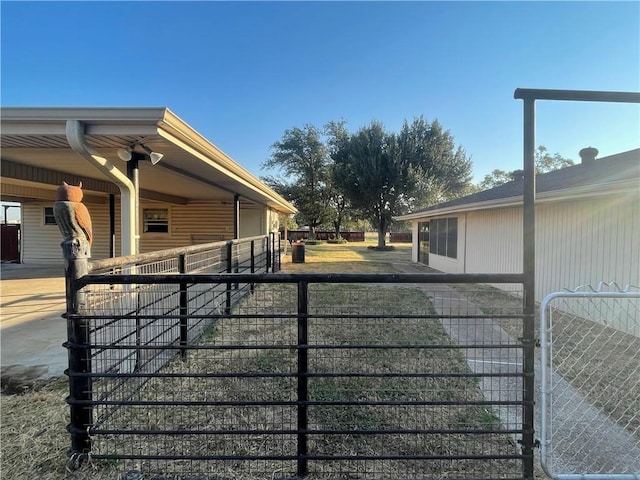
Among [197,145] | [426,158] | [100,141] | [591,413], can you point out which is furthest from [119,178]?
[426,158]

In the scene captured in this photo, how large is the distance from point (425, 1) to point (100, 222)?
1289 centimetres

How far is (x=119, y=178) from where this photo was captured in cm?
A: 451

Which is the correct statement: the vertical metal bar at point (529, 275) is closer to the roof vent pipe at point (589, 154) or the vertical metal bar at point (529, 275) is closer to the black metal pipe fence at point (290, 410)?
the black metal pipe fence at point (290, 410)

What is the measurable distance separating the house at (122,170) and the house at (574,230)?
5.98m

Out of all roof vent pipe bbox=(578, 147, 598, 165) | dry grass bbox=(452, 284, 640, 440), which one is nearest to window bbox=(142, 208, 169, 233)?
dry grass bbox=(452, 284, 640, 440)

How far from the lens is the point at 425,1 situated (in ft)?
22.1

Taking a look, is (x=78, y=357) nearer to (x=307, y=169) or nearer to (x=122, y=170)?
(x=122, y=170)

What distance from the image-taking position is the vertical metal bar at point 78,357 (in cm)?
176

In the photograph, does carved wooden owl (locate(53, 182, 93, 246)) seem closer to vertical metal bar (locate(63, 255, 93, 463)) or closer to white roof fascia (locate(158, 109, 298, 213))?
Answer: vertical metal bar (locate(63, 255, 93, 463))

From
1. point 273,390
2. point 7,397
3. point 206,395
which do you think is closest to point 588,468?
point 273,390

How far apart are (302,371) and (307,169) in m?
31.0

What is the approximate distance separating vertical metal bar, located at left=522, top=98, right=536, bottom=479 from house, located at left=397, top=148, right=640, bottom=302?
3988 mm

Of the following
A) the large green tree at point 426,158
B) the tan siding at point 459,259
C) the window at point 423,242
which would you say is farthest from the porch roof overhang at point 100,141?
the large green tree at point 426,158

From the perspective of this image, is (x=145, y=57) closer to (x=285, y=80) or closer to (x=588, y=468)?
(x=285, y=80)
